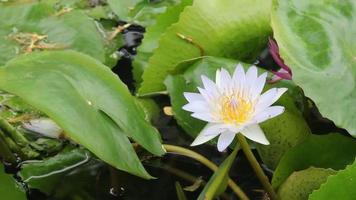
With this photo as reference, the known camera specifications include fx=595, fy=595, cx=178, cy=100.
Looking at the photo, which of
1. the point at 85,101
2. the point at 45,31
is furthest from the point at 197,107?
the point at 45,31

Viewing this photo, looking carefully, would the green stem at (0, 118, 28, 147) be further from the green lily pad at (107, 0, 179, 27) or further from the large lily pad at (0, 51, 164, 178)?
the green lily pad at (107, 0, 179, 27)

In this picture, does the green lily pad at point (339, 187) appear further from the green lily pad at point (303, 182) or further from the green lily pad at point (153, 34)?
the green lily pad at point (153, 34)

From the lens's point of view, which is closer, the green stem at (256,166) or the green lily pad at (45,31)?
the green stem at (256,166)

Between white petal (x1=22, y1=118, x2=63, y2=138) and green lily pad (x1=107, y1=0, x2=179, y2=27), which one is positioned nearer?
white petal (x1=22, y1=118, x2=63, y2=138)

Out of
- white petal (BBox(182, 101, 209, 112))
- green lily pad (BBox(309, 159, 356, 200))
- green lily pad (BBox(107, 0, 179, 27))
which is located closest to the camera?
green lily pad (BBox(309, 159, 356, 200))

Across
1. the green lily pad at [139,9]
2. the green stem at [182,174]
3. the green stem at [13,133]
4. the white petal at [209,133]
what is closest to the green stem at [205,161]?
the green stem at [182,174]

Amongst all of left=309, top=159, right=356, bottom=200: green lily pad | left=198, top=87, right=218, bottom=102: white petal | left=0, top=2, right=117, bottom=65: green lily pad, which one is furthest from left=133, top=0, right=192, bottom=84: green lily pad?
left=309, top=159, right=356, bottom=200: green lily pad

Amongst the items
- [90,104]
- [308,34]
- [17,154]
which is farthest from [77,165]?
[308,34]
